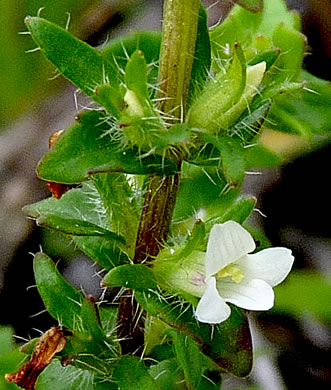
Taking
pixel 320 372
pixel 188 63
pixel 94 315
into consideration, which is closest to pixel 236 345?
pixel 94 315

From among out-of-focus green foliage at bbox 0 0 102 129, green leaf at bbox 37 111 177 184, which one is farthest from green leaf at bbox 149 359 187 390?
out-of-focus green foliage at bbox 0 0 102 129

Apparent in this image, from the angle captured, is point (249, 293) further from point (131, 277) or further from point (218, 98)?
point (218, 98)

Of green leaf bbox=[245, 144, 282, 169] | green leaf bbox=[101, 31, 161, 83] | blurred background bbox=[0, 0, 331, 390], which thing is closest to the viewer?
green leaf bbox=[101, 31, 161, 83]

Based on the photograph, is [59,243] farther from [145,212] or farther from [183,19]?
[183,19]

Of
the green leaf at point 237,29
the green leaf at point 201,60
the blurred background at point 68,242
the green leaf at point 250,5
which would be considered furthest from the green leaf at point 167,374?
the blurred background at point 68,242

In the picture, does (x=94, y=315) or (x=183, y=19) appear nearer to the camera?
(x=183, y=19)

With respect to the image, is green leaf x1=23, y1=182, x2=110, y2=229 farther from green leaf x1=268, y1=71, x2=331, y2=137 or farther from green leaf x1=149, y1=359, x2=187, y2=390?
green leaf x1=268, y1=71, x2=331, y2=137

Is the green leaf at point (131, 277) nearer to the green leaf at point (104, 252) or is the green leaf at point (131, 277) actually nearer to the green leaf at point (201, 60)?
the green leaf at point (104, 252)
